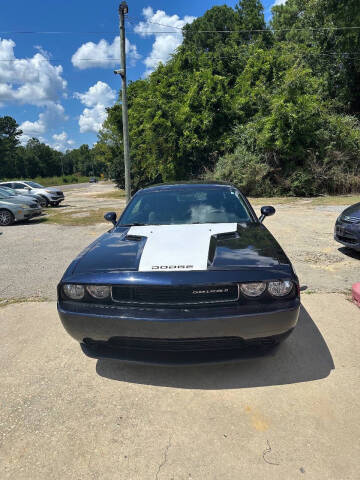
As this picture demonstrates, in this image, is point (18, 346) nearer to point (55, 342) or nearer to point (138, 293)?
point (55, 342)

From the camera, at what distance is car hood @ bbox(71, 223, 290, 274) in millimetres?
2244

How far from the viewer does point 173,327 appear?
2.08 m

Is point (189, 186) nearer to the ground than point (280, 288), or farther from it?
farther from it

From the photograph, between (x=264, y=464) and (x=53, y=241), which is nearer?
(x=264, y=464)

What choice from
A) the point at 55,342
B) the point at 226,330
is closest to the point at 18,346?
the point at 55,342

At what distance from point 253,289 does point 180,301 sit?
51cm

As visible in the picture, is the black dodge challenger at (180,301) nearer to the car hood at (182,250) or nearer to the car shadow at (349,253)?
the car hood at (182,250)

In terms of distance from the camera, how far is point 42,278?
4961 mm

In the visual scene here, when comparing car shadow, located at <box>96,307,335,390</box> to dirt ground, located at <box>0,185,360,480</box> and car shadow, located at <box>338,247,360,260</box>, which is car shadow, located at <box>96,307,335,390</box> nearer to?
dirt ground, located at <box>0,185,360,480</box>

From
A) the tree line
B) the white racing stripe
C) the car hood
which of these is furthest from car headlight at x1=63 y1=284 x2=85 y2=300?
the tree line

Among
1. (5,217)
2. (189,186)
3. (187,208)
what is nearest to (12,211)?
(5,217)

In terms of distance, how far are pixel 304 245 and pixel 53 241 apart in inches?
235

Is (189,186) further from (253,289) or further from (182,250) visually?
(253,289)

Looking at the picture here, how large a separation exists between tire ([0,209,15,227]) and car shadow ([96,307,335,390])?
9996mm
